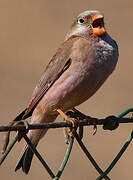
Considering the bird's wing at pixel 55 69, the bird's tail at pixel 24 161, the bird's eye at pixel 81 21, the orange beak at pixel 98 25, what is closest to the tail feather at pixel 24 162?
the bird's tail at pixel 24 161

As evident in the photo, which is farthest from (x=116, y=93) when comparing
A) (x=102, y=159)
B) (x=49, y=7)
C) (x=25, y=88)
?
(x=49, y=7)

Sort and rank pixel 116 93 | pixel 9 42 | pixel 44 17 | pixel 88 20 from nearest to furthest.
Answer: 1. pixel 88 20
2. pixel 116 93
3. pixel 9 42
4. pixel 44 17

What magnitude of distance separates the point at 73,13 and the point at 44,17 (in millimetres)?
622

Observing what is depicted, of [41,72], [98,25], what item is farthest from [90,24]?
[41,72]

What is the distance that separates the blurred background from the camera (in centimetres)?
1034

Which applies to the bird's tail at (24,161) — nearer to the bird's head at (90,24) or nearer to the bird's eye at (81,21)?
the bird's head at (90,24)

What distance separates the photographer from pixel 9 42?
15312mm

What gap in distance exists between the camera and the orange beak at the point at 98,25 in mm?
6531

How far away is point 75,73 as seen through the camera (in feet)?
20.8

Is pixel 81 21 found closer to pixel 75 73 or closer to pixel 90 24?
pixel 90 24

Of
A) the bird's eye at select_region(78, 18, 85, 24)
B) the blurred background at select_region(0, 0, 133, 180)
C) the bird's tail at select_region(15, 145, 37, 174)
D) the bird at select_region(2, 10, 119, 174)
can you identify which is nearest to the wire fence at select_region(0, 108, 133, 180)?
the bird at select_region(2, 10, 119, 174)

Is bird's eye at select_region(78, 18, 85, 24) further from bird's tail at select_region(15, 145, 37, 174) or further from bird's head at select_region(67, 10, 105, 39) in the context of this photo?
bird's tail at select_region(15, 145, 37, 174)

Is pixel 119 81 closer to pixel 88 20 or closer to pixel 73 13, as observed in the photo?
pixel 73 13

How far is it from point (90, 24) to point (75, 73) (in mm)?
586
